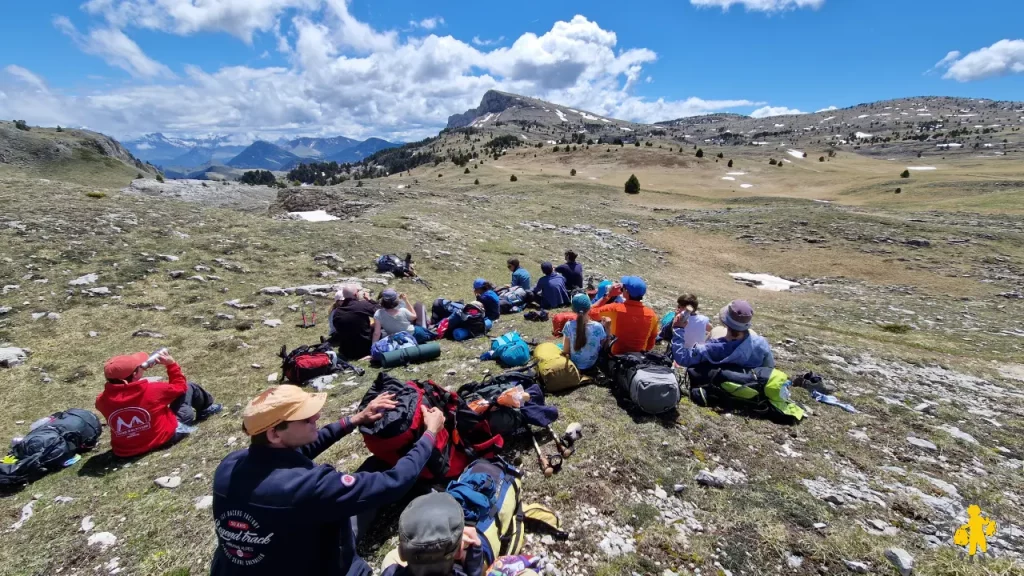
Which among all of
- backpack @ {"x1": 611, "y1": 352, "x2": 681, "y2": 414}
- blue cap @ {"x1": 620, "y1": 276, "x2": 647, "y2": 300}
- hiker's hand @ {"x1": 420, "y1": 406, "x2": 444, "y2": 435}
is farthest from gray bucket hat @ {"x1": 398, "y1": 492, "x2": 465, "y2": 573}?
blue cap @ {"x1": 620, "y1": 276, "x2": 647, "y2": 300}

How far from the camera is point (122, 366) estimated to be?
18.7 feet

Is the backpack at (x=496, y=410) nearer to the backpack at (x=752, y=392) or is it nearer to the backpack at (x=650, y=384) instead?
the backpack at (x=650, y=384)

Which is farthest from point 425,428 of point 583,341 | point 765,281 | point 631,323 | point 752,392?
point 765,281

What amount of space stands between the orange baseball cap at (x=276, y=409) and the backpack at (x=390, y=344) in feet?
19.6

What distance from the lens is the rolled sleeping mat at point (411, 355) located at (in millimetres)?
8922

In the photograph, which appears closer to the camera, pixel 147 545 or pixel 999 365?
pixel 147 545

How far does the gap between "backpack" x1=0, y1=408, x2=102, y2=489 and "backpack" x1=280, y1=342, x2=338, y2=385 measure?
2766mm

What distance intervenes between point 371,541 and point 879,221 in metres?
33.2

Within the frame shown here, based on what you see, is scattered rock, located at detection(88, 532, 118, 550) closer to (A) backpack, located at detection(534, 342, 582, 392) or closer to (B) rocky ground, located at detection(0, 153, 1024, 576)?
(B) rocky ground, located at detection(0, 153, 1024, 576)

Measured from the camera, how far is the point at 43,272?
11.8 m

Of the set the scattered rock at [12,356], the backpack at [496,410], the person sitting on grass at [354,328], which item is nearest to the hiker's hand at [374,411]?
the backpack at [496,410]

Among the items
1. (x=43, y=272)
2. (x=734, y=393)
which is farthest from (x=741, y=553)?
(x=43, y=272)

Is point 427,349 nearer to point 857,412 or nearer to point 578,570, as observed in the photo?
point 578,570

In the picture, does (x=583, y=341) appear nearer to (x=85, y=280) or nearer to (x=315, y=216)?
(x=85, y=280)
